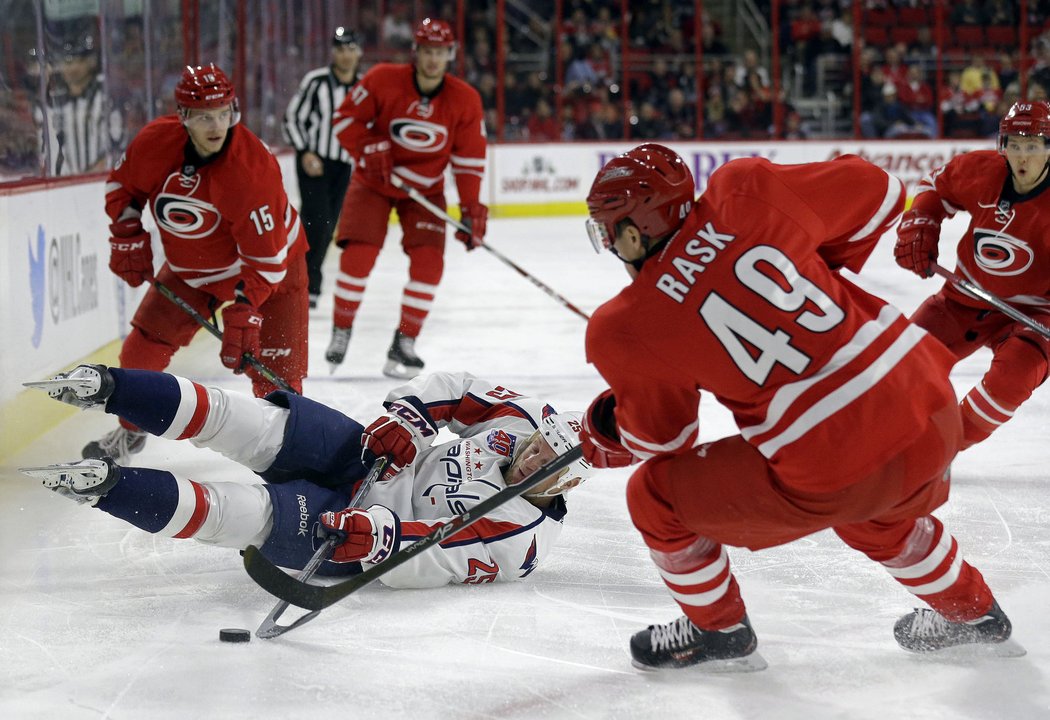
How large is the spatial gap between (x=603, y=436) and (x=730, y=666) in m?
0.44

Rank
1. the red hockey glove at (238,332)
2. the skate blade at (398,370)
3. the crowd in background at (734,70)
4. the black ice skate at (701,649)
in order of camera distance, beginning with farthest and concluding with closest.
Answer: the crowd in background at (734,70), the skate blade at (398,370), the red hockey glove at (238,332), the black ice skate at (701,649)

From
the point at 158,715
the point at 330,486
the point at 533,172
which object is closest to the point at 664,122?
the point at 533,172

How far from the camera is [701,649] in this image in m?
2.04

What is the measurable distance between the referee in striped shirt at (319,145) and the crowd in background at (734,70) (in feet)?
12.6

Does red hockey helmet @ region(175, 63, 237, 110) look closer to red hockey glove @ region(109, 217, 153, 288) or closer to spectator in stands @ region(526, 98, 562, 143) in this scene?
red hockey glove @ region(109, 217, 153, 288)

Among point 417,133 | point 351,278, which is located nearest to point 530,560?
point 351,278

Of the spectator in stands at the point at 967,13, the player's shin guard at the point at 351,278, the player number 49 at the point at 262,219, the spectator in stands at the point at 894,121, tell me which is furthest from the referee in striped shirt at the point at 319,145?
the spectator in stands at the point at 967,13

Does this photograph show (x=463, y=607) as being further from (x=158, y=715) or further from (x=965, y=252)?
(x=965, y=252)

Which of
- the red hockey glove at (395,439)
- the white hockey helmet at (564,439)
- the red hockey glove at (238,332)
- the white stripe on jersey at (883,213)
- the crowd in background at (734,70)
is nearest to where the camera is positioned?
the white stripe on jersey at (883,213)

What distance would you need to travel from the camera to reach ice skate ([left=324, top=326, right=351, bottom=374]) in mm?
4621

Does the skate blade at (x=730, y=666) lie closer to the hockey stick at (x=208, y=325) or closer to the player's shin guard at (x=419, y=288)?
the hockey stick at (x=208, y=325)

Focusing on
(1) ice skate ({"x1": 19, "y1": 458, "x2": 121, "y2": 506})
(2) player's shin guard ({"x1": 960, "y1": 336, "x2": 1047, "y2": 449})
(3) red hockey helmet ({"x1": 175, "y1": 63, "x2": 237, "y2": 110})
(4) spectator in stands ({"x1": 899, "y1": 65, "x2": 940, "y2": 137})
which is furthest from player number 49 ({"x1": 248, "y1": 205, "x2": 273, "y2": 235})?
(4) spectator in stands ({"x1": 899, "y1": 65, "x2": 940, "y2": 137})

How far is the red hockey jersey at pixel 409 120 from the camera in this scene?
15.6ft

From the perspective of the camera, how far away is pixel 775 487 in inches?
71.8
